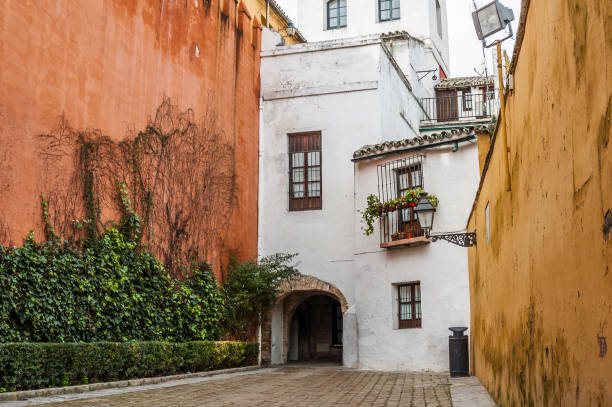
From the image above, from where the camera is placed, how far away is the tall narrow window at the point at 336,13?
27.2m

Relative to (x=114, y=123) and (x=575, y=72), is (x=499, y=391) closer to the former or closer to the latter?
(x=575, y=72)

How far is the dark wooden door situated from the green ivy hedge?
13.2 m

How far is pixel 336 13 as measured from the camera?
2742 centimetres

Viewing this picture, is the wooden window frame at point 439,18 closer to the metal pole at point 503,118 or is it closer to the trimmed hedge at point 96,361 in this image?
the trimmed hedge at point 96,361

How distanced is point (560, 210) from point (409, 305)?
12.3 m

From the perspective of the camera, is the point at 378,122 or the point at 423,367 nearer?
the point at 423,367

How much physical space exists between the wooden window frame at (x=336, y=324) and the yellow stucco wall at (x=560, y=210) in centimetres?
1401

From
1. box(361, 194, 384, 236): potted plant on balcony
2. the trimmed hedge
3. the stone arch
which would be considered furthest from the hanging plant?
the trimmed hedge

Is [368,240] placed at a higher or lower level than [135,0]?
lower

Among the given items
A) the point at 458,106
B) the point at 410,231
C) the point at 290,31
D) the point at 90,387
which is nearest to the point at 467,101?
the point at 458,106

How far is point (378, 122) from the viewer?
17656 millimetres

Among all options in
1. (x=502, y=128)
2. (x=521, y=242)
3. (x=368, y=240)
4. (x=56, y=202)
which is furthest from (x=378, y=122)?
(x=521, y=242)

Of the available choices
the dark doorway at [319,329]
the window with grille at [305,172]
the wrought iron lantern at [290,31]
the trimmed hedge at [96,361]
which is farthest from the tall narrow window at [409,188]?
the wrought iron lantern at [290,31]

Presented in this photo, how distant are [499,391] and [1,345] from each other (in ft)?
20.0
